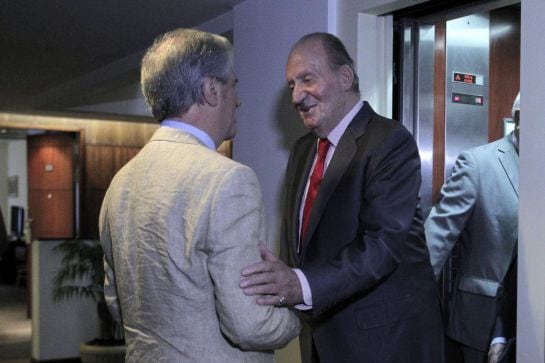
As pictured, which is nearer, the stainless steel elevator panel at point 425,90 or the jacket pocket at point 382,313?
the jacket pocket at point 382,313

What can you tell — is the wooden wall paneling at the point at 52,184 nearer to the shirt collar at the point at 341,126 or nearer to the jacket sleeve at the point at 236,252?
the shirt collar at the point at 341,126

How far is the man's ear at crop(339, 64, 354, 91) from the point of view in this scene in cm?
220

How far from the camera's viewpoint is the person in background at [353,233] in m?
1.89

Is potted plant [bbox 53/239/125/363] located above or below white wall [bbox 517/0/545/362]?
below

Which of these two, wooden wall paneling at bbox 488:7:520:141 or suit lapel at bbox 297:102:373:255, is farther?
wooden wall paneling at bbox 488:7:520:141

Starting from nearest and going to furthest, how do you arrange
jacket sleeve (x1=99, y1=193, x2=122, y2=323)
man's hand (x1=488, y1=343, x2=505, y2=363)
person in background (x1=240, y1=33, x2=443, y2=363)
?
1. jacket sleeve (x1=99, y1=193, x2=122, y2=323)
2. person in background (x1=240, y1=33, x2=443, y2=363)
3. man's hand (x1=488, y1=343, x2=505, y2=363)

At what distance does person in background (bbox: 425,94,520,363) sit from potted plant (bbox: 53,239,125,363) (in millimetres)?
3248

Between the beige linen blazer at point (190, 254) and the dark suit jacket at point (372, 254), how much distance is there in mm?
387

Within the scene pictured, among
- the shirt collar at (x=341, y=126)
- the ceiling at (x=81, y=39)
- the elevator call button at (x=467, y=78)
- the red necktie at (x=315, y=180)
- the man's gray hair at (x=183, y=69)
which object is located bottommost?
the red necktie at (x=315, y=180)

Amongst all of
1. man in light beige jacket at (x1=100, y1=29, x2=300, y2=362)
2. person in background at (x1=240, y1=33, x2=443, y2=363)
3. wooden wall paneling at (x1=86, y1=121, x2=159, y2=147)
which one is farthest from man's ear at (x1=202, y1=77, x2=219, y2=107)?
wooden wall paneling at (x1=86, y1=121, x2=159, y2=147)

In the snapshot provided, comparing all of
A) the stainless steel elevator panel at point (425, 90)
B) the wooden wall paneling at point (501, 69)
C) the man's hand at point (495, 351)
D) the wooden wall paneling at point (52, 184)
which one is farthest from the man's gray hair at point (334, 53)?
the wooden wall paneling at point (52, 184)

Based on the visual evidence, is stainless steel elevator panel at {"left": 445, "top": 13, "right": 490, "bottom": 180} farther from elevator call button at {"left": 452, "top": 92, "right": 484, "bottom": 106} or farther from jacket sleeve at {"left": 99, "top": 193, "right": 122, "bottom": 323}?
jacket sleeve at {"left": 99, "top": 193, "right": 122, "bottom": 323}

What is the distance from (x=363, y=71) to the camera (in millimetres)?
2943

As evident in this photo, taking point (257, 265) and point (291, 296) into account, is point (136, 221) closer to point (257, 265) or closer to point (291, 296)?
point (257, 265)
